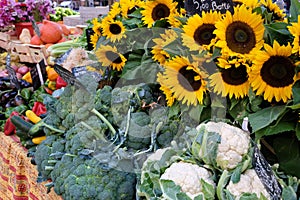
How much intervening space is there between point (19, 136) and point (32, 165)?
0.28m

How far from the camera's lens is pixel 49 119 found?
1961 millimetres

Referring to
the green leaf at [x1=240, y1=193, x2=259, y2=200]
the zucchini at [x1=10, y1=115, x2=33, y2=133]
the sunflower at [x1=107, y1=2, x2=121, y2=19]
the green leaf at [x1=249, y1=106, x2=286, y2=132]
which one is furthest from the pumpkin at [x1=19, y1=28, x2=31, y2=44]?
the green leaf at [x1=240, y1=193, x2=259, y2=200]

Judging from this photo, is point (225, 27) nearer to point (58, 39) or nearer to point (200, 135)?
point (200, 135)

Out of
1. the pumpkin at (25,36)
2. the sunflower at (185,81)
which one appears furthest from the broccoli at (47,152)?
the pumpkin at (25,36)

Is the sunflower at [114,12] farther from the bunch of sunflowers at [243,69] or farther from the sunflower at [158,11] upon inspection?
the bunch of sunflowers at [243,69]

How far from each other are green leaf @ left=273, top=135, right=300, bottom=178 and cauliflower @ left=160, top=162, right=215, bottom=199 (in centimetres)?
34

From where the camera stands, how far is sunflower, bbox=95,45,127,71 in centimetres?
204

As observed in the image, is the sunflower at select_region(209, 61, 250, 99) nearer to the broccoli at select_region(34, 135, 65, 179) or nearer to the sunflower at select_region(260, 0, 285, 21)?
the sunflower at select_region(260, 0, 285, 21)

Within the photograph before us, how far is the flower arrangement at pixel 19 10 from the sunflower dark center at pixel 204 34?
107 inches

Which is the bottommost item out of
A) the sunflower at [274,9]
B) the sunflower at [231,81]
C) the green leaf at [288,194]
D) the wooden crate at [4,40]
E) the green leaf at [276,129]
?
the wooden crate at [4,40]

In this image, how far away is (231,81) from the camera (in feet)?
4.68

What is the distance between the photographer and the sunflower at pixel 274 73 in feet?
4.35

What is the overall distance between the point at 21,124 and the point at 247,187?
4.75 ft

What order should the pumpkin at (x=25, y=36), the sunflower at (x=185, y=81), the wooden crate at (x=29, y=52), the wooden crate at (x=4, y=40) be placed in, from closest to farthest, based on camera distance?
the sunflower at (x=185, y=81) < the wooden crate at (x=29, y=52) < the pumpkin at (x=25, y=36) < the wooden crate at (x=4, y=40)
